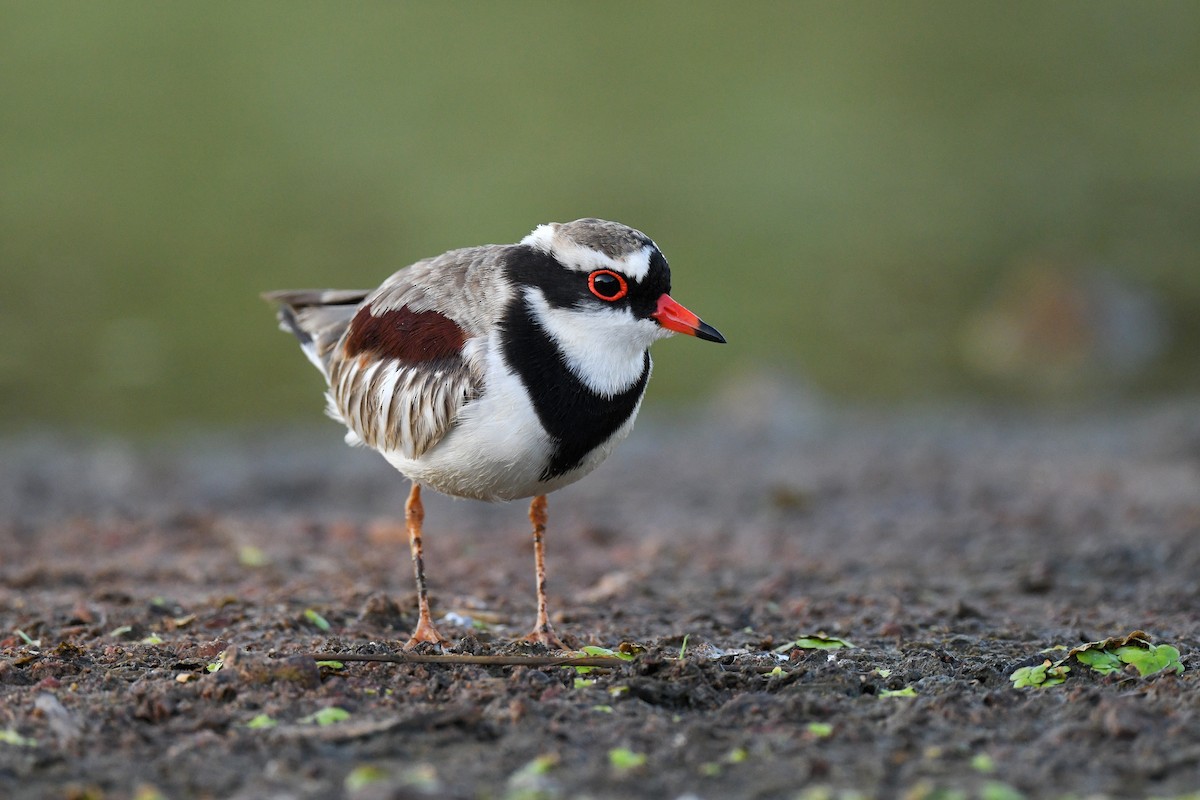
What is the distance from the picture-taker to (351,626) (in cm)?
586

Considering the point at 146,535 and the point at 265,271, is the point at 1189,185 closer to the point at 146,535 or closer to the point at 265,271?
the point at 265,271

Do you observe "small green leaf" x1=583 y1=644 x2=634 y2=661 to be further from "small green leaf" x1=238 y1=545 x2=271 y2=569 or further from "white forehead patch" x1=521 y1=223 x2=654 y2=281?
"small green leaf" x1=238 y1=545 x2=271 y2=569

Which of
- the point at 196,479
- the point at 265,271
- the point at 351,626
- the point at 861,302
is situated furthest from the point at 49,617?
the point at 861,302

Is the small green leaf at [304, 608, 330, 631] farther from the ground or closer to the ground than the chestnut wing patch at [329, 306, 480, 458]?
closer to the ground

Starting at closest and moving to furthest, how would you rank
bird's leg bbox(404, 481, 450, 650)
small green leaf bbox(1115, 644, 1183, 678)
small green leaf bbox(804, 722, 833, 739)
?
1. small green leaf bbox(804, 722, 833, 739)
2. small green leaf bbox(1115, 644, 1183, 678)
3. bird's leg bbox(404, 481, 450, 650)

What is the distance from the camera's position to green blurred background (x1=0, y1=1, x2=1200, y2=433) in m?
14.1

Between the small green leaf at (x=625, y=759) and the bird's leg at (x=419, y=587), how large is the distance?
1429 mm

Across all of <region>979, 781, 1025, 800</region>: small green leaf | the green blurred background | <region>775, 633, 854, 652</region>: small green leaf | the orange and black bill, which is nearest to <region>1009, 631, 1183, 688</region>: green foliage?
<region>775, 633, 854, 652</region>: small green leaf

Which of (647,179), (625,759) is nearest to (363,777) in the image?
(625,759)

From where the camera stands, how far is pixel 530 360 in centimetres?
522

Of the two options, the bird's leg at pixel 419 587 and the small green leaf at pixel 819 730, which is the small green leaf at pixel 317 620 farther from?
the small green leaf at pixel 819 730

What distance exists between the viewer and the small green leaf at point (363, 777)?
3711 mm

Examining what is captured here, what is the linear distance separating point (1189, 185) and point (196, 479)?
45.4 feet

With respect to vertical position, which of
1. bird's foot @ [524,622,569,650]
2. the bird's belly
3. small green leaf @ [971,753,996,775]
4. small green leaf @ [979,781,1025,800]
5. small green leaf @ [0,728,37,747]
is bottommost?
bird's foot @ [524,622,569,650]
